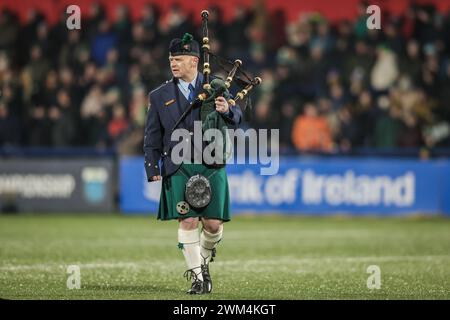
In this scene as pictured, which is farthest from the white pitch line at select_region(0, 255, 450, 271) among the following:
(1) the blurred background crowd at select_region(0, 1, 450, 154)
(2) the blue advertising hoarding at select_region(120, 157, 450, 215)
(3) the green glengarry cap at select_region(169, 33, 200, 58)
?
(1) the blurred background crowd at select_region(0, 1, 450, 154)

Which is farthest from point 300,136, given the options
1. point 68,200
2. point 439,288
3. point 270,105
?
point 439,288

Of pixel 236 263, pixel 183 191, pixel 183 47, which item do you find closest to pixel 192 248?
pixel 183 191

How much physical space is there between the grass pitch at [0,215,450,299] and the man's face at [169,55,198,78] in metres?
1.98

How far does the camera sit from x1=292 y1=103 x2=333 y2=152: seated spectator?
20328 mm

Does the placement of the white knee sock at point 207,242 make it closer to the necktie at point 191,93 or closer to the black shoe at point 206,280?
the black shoe at point 206,280

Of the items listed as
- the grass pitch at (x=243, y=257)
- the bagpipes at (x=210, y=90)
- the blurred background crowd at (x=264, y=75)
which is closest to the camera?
the bagpipes at (x=210, y=90)

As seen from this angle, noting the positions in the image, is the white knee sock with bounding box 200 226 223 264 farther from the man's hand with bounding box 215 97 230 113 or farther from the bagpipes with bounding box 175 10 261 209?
the man's hand with bounding box 215 97 230 113

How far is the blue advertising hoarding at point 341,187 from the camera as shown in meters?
20.3

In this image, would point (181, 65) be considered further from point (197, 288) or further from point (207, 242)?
point (197, 288)

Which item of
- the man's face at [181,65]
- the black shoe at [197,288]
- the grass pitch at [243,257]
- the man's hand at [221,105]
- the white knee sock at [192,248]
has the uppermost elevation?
the man's face at [181,65]

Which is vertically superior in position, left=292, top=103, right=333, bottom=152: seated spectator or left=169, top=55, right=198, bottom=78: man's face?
left=169, top=55, right=198, bottom=78: man's face

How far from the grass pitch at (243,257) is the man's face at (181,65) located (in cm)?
198

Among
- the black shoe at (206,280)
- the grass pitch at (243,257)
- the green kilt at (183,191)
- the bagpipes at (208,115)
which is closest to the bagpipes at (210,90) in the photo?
the bagpipes at (208,115)

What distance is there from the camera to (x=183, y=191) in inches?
368
